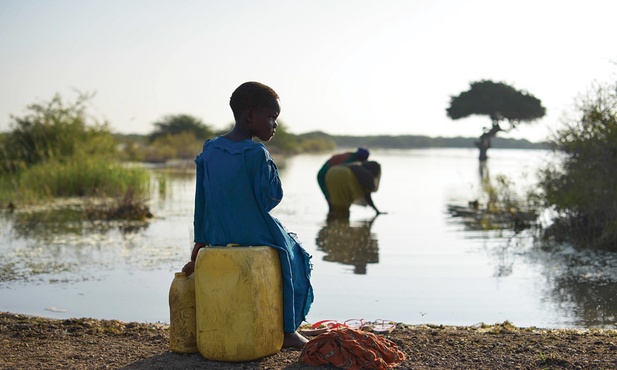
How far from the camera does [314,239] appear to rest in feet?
32.7

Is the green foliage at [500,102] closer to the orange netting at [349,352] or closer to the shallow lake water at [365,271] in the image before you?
the shallow lake water at [365,271]

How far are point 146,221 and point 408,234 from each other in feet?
13.9

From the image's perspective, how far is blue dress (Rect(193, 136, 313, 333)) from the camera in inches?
163

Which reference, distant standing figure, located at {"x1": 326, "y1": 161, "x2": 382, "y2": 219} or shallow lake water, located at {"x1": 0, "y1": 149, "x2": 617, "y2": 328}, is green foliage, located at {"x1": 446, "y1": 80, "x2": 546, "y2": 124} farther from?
shallow lake water, located at {"x1": 0, "y1": 149, "x2": 617, "y2": 328}

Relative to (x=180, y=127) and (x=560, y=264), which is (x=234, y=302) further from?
(x=180, y=127)

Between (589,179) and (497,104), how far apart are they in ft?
131

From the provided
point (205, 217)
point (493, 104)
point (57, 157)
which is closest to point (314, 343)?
point (205, 217)

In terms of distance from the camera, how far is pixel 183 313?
424 cm

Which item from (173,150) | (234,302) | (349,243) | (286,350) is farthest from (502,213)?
(173,150)

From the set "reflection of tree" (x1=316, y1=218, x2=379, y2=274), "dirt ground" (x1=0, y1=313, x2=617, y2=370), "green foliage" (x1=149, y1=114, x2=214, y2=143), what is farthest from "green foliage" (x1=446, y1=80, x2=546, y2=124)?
"dirt ground" (x1=0, y1=313, x2=617, y2=370)

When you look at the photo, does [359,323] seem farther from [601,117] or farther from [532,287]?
[601,117]

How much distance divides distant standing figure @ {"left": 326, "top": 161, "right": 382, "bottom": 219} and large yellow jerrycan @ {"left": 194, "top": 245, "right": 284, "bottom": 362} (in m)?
8.91

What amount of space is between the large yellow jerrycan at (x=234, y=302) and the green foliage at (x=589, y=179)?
5.83m

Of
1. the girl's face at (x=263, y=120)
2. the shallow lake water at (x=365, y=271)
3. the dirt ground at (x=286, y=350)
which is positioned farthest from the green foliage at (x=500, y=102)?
the girl's face at (x=263, y=120)
